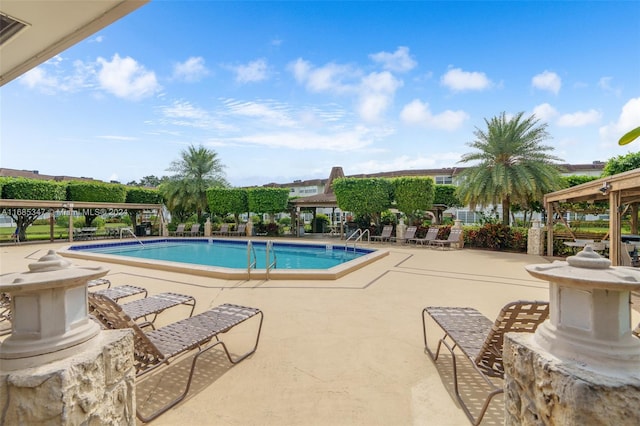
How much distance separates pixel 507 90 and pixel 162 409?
17.4m

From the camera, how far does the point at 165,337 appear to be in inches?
119

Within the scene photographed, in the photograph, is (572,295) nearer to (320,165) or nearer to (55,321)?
(55,321)

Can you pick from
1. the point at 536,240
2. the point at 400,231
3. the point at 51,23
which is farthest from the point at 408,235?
the point at 51,23

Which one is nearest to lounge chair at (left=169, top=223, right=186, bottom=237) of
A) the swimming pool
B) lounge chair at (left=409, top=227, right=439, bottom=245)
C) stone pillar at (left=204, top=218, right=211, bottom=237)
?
stone pillar at (left=204, top=218, right=211, bottom=237)

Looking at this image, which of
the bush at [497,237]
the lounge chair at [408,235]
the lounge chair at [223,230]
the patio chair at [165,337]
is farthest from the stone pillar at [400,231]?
the patio chair at [165,337]

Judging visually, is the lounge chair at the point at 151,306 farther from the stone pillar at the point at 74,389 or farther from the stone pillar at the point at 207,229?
the stone pillar at the point at 207,229

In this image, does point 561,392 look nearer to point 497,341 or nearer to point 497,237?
point 497,341

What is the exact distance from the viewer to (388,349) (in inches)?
139

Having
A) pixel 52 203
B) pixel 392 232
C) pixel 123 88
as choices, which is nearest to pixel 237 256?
pixel 123 88

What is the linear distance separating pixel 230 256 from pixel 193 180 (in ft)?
43.7

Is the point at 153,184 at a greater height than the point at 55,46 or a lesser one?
greater

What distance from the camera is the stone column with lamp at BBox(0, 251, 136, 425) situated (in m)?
1.32

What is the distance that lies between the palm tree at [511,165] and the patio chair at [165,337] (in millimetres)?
14632

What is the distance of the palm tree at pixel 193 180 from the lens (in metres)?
24.3
